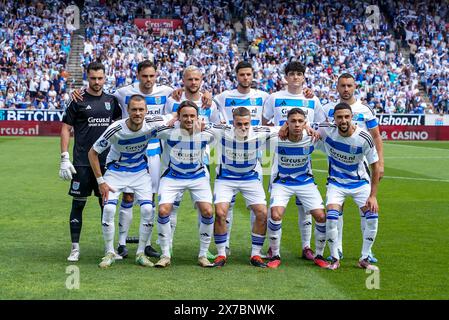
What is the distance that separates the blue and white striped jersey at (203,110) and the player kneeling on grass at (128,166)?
84cm

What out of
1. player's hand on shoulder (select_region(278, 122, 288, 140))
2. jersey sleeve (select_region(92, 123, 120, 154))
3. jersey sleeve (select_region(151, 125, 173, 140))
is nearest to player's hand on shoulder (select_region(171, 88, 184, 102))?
jersey sleeve (select_region(151, 125, 173, 140))

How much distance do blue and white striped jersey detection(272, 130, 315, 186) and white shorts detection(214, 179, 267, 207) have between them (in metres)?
0.35

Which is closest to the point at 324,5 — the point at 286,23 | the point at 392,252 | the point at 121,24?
the point at 286,23

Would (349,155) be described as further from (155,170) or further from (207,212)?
(155,170)

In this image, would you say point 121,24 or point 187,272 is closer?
point 187,272

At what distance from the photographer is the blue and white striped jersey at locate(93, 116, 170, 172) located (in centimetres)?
901

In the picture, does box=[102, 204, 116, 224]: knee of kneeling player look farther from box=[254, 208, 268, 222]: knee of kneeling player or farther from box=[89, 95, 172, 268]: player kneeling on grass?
box=[254, 208, 268, 222]: knee of kneeling player

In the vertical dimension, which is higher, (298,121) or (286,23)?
(286,23)

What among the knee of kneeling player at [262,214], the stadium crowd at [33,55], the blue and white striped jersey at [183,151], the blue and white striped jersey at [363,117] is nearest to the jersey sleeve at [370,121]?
the blue and white striped jersey at [363,117]

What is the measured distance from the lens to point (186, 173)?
9.20 m

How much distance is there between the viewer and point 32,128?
35875 millimetres

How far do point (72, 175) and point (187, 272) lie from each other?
2174mm
